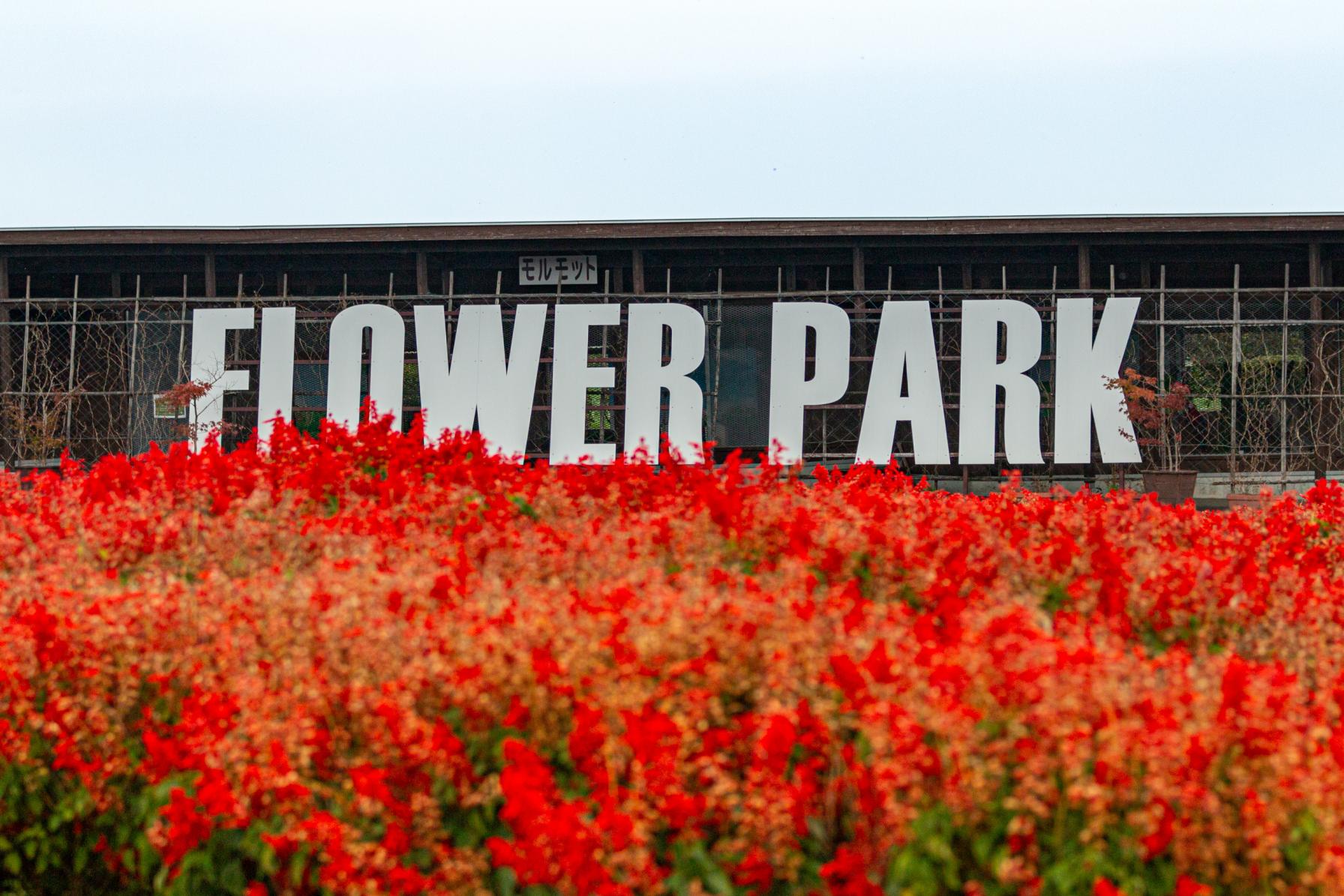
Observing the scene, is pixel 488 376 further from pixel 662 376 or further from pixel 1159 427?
pixel 1159 427

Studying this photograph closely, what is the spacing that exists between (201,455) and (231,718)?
2.50 meters

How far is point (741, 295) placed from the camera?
17.4 m

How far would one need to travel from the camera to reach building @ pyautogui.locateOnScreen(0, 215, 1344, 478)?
1756 cm

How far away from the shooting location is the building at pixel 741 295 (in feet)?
57.6

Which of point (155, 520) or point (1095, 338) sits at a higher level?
point (1095, 338)

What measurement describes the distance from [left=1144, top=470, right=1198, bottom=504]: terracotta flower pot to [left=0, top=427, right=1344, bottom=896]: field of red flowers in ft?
39.7

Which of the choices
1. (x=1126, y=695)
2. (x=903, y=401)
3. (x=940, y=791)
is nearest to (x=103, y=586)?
(x=940, y=791)

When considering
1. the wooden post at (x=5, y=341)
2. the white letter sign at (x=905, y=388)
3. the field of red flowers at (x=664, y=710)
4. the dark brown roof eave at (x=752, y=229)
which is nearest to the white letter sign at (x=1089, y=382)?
the dark brown roof eave at (x=752, y=229)

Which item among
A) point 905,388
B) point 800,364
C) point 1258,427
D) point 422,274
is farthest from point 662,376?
point 1258,427

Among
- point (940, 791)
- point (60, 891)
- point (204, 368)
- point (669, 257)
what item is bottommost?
point (60, 891)

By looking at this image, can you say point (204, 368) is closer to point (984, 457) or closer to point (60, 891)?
point (984, 457)

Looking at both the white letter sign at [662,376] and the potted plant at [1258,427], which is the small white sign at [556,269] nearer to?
the white letter sign at [662,376]

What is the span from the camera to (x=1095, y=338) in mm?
17203

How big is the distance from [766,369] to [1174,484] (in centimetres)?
525
